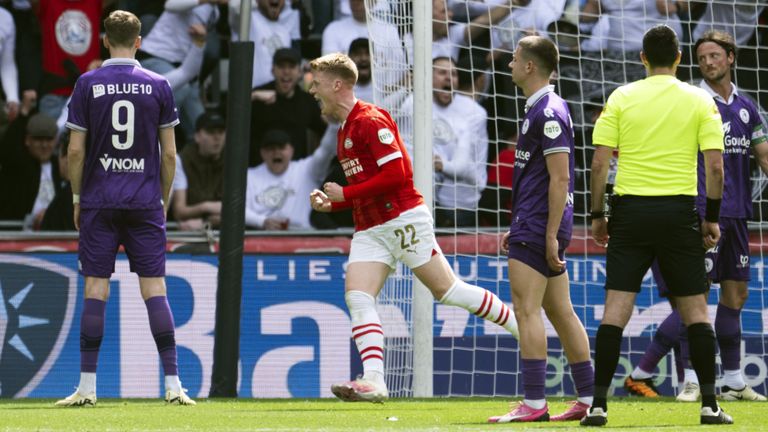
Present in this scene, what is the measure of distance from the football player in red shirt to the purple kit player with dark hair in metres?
1.97

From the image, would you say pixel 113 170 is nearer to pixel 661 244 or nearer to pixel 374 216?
pixel 374 216

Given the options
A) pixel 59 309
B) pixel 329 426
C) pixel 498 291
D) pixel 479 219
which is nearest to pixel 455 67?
pixel 479 219

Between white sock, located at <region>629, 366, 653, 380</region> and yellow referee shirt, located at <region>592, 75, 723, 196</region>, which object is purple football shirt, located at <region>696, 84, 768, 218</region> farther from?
yellow referee shirt, located at <region>592, 75, 723, 196</region>

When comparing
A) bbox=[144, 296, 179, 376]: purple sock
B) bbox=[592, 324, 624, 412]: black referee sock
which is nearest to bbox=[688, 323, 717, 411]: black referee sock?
bbox=[592, 324, 624, 412]: black referee sock

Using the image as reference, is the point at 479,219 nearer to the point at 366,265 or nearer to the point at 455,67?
the point at 455,67

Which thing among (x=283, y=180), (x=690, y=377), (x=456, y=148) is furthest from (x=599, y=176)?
(x=283, y=180)

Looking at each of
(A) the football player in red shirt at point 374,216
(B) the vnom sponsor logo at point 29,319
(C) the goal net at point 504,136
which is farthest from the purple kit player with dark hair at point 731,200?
(B) the vnom sponsor logo at point 29,319

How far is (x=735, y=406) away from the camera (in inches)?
314

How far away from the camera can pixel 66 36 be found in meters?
12.1

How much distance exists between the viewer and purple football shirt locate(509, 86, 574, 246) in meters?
6.49

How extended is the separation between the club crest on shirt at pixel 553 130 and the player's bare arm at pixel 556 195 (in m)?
0.09

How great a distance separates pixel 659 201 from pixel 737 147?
273 cm

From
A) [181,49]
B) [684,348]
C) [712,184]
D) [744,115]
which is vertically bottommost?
[684,348]

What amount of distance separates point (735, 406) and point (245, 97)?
3.80 m
